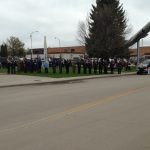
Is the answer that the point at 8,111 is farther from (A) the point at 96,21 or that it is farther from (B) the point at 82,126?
(A) the point at 96,21

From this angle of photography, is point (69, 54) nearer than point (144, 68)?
No

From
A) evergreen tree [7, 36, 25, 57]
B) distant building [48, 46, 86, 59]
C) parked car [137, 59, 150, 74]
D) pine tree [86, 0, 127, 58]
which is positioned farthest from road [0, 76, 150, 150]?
evergreen tree [7, 36, 25, 57]

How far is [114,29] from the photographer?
60.2 m

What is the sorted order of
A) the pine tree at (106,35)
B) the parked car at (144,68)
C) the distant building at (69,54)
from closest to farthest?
the parked car at (144,68), the pine tree at (106,35), the distant building at (69,54)

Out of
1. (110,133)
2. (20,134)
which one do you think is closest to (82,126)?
(110,133)

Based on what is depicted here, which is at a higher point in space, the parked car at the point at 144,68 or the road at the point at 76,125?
the road at the point at 76,125

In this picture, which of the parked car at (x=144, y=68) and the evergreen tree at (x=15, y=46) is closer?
the parked car at (x=144, y=68)

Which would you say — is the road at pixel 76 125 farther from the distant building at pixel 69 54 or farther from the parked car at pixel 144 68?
the distant building at pixel 69 54

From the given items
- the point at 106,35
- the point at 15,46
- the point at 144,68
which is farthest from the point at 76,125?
the point at 15,46

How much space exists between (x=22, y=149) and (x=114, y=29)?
53.5 meters

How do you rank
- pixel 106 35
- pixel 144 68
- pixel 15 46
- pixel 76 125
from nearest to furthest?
pixel 76 125
pixel 144 68
pixel 106 35
pixel 15 46

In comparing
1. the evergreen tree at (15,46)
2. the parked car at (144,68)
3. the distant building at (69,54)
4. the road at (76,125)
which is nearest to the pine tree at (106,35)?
the parked car at (144,68)

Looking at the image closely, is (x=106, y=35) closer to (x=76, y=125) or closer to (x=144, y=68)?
(x=144, y=68)

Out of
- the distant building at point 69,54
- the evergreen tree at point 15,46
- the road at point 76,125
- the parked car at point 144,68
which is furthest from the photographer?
the evergreen tree at point 15,46
